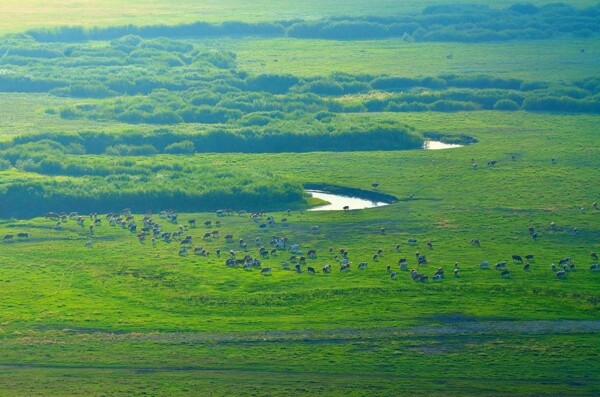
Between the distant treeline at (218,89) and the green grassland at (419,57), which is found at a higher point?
the green grassland at (419,57)

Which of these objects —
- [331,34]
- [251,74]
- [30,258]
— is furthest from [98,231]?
[331,34]

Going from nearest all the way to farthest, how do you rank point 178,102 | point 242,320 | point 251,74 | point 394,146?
1. point 242,320
2. point 394,146
3. point 178,102
4. point 251,74

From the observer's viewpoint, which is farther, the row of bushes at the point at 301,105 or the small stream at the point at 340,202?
the row of bushes at the point at 301,105

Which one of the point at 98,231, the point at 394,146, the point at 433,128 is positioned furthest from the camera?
the point at 433,128

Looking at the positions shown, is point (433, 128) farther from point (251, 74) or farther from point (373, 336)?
point (373, 336)

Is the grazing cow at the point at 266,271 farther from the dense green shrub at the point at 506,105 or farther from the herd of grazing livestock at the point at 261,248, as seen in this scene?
the dense green shrub at the point at 506,105

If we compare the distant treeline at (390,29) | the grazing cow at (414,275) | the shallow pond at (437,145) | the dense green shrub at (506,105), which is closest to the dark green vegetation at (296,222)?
the dense green shrub at (506,105)

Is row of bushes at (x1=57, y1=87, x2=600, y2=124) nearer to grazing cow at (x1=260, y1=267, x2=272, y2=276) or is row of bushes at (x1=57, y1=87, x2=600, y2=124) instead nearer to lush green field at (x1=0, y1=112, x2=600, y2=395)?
lush green field at (x1=0, y1=112, x2=600, y2=395)
